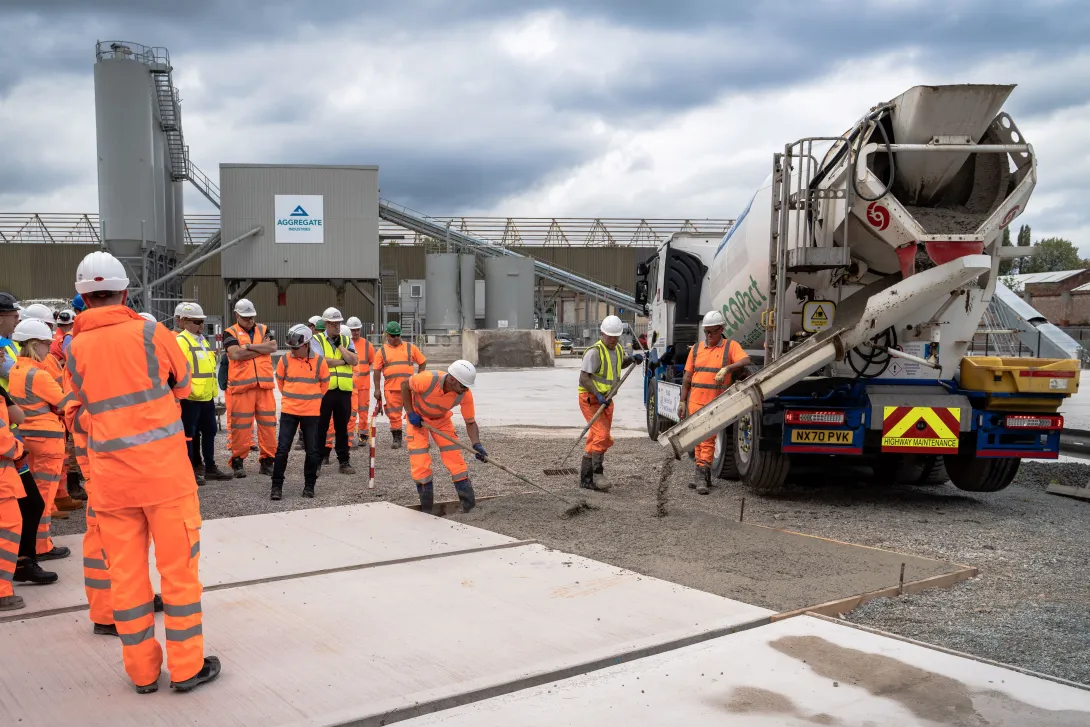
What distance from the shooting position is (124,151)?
90.5 ft

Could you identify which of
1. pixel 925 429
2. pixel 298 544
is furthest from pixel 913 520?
pixel 298 544

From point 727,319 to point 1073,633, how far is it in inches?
225

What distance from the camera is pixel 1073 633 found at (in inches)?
186

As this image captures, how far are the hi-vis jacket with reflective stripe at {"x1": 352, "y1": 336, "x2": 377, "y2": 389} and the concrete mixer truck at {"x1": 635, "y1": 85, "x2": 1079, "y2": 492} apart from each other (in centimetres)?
520

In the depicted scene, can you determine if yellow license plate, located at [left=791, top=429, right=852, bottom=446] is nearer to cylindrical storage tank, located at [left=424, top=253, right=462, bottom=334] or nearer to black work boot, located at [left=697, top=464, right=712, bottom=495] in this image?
black work boot, located at [left=697, top=464, right=712, bottom=495]

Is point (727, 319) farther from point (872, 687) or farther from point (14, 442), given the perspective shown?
point (14, 442)

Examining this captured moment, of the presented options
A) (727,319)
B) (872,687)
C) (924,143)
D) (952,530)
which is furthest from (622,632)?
(727,319)

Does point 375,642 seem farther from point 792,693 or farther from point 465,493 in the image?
point 465,493

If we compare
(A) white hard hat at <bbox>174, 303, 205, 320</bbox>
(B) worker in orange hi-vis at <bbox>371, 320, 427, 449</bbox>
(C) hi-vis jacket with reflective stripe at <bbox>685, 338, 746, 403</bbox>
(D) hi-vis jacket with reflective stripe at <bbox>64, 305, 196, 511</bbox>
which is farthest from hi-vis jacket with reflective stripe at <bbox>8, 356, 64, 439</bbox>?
(C) hi-vis jacket with reflective stripe at <bbox>685, 338, 746, 403</bbox>

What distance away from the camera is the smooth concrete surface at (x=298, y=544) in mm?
5402

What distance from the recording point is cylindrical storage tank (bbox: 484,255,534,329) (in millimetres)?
35250

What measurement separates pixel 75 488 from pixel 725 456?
6.54 metres

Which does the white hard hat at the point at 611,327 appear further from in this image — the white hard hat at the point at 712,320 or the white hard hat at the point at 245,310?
the white hard hat at the point at 245,310

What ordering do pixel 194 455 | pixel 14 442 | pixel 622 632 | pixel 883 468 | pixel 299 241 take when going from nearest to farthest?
pixel 622 632 → pixel 14 442 → pixel 194 455 → pixel 883 468 → pixel 299 241
